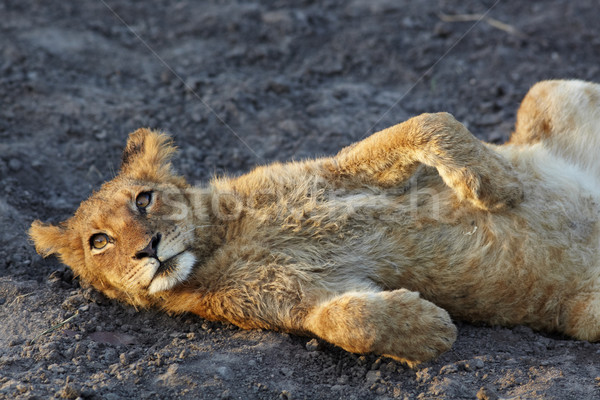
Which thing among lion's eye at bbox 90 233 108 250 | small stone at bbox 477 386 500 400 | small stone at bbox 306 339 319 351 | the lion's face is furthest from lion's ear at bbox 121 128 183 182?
small stone at bbox 477 386 500 400

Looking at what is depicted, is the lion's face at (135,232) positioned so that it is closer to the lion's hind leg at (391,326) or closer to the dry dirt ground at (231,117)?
the dry dirt ground at (231,117)

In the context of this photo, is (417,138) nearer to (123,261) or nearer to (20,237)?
(123,261)

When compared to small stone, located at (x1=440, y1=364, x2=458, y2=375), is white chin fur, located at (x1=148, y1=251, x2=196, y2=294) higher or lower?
higher

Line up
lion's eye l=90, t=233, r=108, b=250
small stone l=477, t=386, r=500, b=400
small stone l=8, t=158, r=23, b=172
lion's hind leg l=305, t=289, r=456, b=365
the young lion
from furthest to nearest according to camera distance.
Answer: small stone l=8, t=158, r=23, b=172
lion's eye l=90, t=233, r=108, b=250
the young lion
lion's hind leg l=305, t=289, r=456, b=365
small stone l=477, t=386, r=500, b=400

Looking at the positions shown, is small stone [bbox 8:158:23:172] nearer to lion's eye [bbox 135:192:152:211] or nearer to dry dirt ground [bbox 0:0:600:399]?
dry dirt ground [bbox 0:0:600:399]

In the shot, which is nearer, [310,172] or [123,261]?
[123,261]

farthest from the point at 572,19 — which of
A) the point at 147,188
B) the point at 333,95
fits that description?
the point at 147,188

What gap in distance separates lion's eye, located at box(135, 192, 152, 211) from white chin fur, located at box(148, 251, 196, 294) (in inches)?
19.6

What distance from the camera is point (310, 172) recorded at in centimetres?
482

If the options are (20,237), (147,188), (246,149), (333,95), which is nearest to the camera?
(147,188)

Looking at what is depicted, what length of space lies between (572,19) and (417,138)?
183 inches

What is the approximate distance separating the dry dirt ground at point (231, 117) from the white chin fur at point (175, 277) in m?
0.36

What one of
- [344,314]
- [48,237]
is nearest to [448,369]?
[344,314]

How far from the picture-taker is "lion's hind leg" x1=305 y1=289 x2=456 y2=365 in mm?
3812
